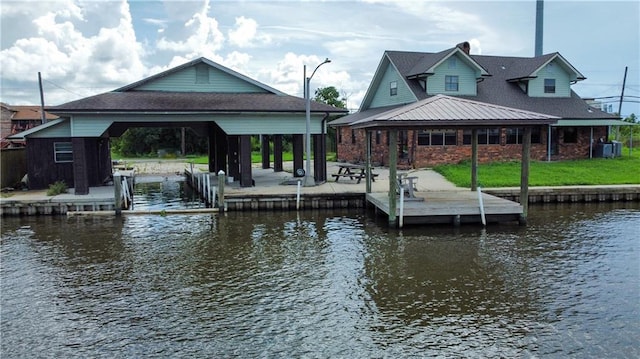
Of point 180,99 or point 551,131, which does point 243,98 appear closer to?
point 180,99

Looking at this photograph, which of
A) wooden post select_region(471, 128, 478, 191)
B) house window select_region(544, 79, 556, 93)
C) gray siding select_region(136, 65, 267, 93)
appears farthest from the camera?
house window select_region(544, 79, 556, 93)

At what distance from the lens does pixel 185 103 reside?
20375 millimetres

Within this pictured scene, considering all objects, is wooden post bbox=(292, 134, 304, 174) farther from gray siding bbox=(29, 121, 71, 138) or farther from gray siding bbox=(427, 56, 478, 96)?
gray siding bbox=(29, 121, 71, 138)

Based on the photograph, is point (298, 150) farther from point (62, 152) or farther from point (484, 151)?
point (484, 151)

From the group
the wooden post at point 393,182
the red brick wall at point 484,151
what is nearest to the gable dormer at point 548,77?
the red brick wall at point 484,151

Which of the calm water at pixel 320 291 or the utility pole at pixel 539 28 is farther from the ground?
the utility pole at pixel 539 28

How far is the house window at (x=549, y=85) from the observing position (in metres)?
30.5

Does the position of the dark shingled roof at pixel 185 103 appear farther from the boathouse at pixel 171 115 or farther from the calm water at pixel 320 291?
the calm water at pixel 320 291

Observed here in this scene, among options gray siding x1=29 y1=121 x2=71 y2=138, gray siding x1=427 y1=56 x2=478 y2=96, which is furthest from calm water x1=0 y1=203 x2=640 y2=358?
gray siding x1=427 y1=56 x2=478 y2=96

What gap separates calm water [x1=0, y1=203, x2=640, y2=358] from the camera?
7344 mm

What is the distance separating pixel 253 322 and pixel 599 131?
94.8 ft

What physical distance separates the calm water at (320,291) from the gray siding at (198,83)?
26.9ft

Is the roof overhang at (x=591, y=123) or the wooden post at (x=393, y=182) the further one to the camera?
the roof overhang at (x=591, y=123)

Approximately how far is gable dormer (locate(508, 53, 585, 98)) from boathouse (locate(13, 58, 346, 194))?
14.3 meters
